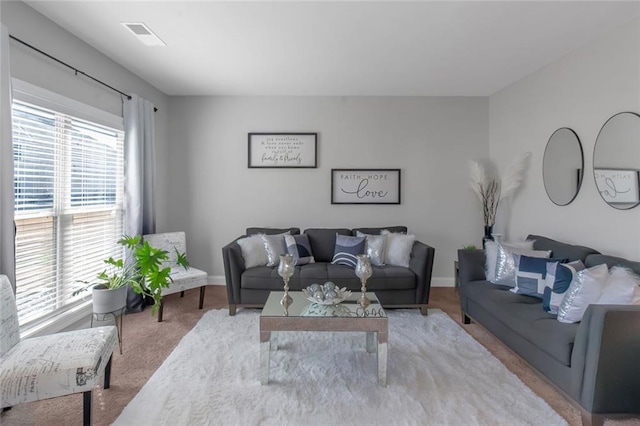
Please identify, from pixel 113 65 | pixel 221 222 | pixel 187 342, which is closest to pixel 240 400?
pixel 187 342

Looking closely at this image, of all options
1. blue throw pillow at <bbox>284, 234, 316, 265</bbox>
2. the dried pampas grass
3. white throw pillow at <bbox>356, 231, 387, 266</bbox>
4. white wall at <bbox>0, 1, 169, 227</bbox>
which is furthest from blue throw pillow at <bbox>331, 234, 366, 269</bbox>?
white wall at <bbox>0, 1, 169, 227</bbox>

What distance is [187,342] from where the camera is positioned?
8.54 ft

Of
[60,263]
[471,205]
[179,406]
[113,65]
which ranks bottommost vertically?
[179,406]

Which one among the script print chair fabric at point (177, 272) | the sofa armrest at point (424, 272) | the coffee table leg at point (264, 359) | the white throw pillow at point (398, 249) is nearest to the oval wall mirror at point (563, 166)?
the sofa armrest at point (424, 272)

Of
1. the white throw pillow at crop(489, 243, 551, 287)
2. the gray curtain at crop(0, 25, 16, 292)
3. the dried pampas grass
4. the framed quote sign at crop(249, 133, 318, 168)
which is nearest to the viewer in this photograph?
the gray curtain at crop(0, 25, 16, 292)

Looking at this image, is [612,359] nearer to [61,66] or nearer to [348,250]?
[348,250]

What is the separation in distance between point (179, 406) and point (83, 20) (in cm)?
289

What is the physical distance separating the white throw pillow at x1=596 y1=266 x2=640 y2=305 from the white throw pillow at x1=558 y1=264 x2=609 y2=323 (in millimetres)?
28

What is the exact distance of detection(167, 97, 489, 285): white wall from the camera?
4.16 meters

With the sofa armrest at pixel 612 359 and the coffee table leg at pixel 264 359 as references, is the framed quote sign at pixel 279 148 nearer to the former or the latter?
the coffee table leg at pixel 264 359

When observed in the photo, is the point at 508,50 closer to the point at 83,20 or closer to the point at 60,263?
the point at 83,20

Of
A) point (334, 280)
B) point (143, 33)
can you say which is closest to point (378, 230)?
point (334, 280)

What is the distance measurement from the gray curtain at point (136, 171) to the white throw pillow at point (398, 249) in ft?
9.12

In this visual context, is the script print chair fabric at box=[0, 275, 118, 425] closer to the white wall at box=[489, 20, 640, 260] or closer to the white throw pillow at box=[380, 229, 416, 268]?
the white throw pillow at box=[380, 229, 416, 268]
